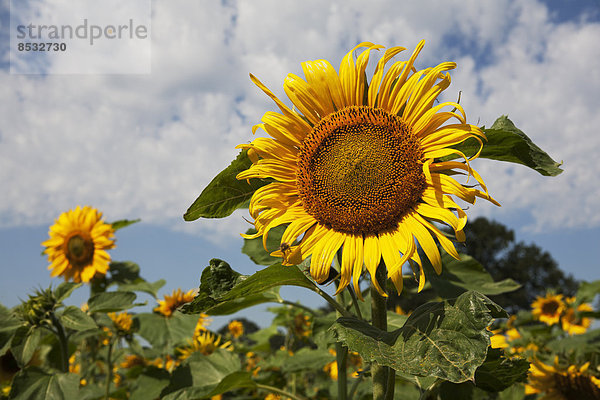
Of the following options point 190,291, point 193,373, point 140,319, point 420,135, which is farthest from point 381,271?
point 190,291

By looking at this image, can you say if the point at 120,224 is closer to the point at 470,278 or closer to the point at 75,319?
the point at 75,319

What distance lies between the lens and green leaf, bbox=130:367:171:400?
3.04 m

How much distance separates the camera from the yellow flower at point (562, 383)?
2.76 meters

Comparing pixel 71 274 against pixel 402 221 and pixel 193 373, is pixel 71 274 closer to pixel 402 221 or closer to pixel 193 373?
pixel 193 373

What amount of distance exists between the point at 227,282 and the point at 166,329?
201cm

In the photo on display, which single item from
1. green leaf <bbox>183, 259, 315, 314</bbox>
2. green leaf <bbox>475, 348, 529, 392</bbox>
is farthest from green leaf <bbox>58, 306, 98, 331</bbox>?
green leaf <bbox>475, 348, 529, 392</bbox>

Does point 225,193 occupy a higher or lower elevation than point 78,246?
lower

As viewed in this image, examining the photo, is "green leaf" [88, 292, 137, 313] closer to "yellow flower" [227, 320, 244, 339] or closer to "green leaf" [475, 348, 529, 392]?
"green leaf" [475, 348, 529, 392]

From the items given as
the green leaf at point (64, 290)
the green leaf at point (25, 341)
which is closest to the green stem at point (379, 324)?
the green leaf at point (25, 341)

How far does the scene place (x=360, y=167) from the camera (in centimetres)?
156

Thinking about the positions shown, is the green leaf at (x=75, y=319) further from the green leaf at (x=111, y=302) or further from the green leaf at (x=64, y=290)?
the green leaf at (x=64, y=290)

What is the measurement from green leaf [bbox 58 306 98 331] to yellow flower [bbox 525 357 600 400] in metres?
2.55

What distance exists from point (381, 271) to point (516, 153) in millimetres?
564

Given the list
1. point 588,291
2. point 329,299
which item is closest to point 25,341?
point 329,299
